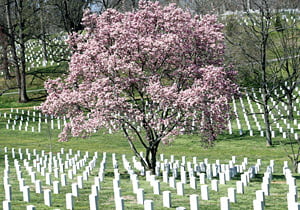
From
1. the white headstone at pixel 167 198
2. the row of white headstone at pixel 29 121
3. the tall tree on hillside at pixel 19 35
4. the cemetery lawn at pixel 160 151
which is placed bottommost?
the cemetery lawn at pixel 160 151

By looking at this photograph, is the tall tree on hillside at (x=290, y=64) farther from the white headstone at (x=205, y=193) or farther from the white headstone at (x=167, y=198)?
the white headstone at (x=167, y=198)

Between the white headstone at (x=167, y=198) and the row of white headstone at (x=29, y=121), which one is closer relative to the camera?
the white headstone at (x=167, y=198)

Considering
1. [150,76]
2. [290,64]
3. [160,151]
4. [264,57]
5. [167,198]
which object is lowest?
[160,151]

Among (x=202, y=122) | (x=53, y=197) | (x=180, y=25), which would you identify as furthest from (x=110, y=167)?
(x=53, y=197)

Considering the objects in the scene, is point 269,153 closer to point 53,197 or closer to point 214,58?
point 214,58

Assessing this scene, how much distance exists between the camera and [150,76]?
55.0ft

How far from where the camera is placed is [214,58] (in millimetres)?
17922

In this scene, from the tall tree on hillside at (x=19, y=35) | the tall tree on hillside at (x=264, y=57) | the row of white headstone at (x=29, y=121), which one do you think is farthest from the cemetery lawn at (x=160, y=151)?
the tall tree on hillside at (x=19, y=35)

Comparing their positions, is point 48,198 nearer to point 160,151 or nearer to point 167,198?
point 167,198

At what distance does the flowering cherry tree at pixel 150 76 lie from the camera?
1591 centimetres

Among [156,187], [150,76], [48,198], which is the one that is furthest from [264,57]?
[48,198]

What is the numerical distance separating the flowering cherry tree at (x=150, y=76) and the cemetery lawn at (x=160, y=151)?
1776mm

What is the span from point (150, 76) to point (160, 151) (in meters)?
9.80

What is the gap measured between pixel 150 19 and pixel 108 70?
2.12 meters
